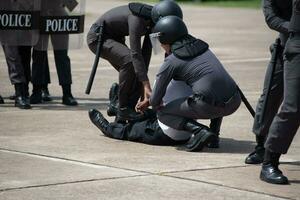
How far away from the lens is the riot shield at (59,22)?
11.3 m

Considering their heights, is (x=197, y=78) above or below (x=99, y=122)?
above

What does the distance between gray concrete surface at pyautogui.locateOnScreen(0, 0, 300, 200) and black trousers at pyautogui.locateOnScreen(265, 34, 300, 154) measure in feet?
1.10

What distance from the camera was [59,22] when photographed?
37.0 feet

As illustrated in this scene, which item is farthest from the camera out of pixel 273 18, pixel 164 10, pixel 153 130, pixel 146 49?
pixel 146 49

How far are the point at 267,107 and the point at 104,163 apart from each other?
138 cm

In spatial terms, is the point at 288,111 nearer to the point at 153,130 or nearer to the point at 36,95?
the point at 153,130

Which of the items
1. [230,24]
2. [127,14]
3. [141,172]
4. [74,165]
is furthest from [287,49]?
[230,24]

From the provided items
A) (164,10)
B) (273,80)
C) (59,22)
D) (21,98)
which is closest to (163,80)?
(164,10)

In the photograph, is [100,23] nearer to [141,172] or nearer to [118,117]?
[118,117]

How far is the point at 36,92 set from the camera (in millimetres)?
11328

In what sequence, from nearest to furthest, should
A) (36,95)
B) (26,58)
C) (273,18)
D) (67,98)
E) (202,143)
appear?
(273,18), (202,143), (67,98), (36,95), (26,58)

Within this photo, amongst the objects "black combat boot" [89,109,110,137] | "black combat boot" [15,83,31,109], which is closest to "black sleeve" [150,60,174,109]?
"black combat boot" [89,109,110,137]

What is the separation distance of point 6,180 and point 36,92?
14.3 ft

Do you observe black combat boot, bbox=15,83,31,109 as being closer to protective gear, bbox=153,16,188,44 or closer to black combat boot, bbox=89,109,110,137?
black combat boot, bbox=89,109,110,137
